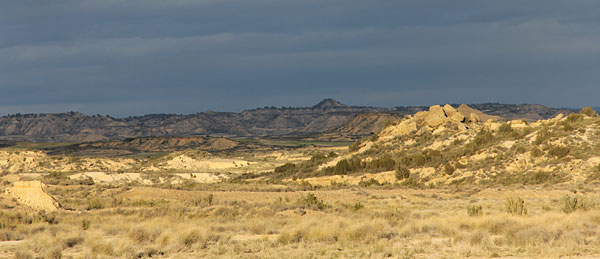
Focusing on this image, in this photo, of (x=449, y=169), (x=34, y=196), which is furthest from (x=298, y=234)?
(x=449, y=169)

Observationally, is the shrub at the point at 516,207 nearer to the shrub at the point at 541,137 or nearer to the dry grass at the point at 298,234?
the dry grass at the point at 298,234

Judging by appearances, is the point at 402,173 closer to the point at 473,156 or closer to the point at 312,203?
the point at 473,156

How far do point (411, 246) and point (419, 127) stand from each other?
5118 cm

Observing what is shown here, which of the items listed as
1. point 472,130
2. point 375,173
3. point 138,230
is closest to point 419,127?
point 472,130

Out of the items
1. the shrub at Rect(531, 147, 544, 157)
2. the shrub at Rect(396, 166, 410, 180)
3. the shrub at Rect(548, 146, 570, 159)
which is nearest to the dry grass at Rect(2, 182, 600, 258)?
the shrub at Rect(548, 146, 570, 159)

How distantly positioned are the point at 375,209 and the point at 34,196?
15.6 m

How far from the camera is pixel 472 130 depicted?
198 ft

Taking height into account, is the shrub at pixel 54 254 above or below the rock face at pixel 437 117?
below

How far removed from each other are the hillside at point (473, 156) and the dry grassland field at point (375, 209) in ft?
0.45

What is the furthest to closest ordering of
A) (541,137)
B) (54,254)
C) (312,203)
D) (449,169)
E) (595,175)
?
1. (449,169)
2. (541,137)
3. (595,175)
4. (312,203)
5. (54,254)

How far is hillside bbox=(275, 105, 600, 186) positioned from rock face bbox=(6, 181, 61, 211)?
28231mm

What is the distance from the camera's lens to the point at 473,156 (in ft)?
165

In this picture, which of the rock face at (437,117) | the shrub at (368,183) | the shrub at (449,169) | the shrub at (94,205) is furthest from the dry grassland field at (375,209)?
the rock face at (437,117)

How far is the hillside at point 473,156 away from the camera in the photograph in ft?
143
